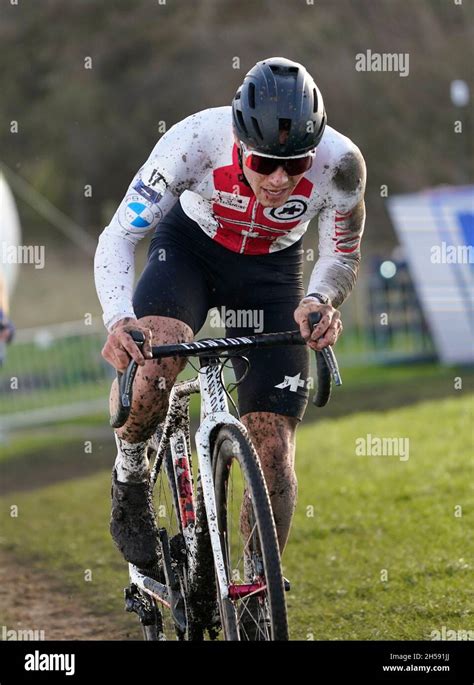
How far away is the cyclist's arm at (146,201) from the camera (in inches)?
168

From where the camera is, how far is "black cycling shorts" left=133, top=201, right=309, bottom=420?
4.55 m

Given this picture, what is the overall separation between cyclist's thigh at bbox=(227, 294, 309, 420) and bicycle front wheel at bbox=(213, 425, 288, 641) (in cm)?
37

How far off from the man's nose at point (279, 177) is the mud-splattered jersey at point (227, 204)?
29cm

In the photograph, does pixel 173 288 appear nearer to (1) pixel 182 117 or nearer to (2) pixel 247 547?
(2) pixel 247 547

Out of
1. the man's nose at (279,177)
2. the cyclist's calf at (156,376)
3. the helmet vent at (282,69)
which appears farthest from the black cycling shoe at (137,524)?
the helmet vent at (282,69)

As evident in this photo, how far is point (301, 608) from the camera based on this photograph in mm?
5855

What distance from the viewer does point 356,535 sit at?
7.36 meters

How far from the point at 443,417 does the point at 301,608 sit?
5779 mm

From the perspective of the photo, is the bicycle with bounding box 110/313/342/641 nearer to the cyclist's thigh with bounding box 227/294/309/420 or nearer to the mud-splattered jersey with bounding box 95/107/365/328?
the cyclist's thigh with bounding box 227/294/309/420

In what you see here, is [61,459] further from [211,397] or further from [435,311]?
[211,397]
